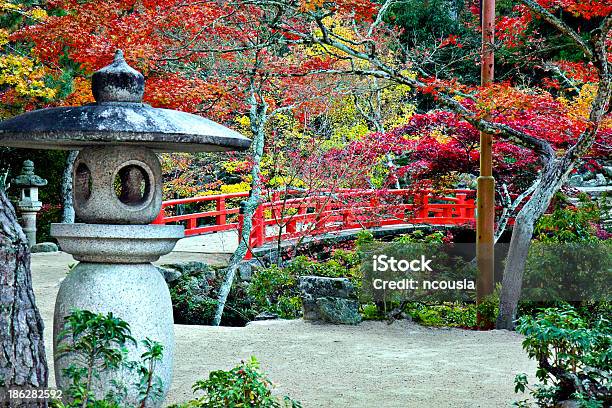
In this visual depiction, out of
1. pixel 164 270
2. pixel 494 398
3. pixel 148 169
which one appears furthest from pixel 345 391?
pixel 164 270

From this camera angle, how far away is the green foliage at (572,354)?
13.3 ft

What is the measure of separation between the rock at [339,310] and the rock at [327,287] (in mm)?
70

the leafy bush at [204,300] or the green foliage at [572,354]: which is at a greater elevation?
the green foliage at [572,354]

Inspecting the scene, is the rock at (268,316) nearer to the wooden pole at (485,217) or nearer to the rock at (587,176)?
the wooden pole at (485,217)

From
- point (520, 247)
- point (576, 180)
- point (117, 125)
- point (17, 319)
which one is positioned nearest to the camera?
point (17, 319)

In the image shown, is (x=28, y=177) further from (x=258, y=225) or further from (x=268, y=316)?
(x=268, y=316)

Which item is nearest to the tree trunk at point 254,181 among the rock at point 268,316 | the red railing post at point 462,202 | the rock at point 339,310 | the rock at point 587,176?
the rock at point 268,316

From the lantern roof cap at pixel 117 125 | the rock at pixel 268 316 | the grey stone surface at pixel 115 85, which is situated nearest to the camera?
the lantern roof cap at pixel 117 125

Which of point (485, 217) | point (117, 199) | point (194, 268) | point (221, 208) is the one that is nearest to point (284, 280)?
point (194, 268)

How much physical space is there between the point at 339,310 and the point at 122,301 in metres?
4.02

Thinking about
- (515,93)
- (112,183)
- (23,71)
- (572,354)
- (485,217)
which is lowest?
(572,354)

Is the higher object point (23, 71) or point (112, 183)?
point (23, 71)

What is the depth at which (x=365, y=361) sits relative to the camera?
6.59m

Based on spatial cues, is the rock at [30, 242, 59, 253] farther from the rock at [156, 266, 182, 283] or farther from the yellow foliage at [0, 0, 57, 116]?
the rock at [156, 266, 182, 283]
